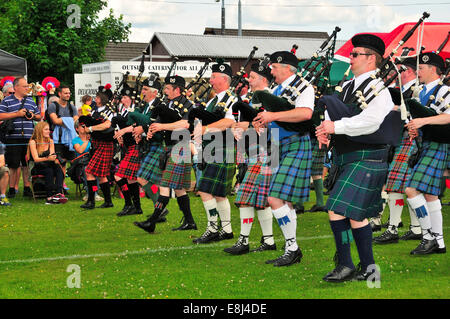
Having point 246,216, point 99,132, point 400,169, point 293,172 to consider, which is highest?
point 99,132

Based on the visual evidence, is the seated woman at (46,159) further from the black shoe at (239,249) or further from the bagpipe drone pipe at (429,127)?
the bagpipe drone pipe at (429,127)

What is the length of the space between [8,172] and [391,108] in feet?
22.8

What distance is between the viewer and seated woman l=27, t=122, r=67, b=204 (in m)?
10.1

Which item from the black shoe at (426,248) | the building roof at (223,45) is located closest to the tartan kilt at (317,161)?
the black shoe at (426,248)

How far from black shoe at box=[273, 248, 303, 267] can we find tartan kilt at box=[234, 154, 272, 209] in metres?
0.53

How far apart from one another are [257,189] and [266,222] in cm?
41

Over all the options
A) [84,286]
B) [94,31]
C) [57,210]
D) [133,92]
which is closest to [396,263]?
[84,286]

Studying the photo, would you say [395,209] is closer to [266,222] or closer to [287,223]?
[266,222]

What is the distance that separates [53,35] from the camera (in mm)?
20281

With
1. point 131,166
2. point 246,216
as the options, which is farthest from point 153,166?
point 246,216

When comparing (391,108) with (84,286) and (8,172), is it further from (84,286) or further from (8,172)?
(8,172)

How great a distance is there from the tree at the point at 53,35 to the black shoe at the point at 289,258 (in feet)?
54.6

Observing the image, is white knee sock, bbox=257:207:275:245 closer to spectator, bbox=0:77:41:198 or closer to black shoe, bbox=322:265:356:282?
black shoe, bbox=322:265:356:282

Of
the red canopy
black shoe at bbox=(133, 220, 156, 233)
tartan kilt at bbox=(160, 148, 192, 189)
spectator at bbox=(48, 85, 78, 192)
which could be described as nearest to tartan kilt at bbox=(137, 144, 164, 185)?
tartan kilt at bbox=(160, 148, 192, 189)
